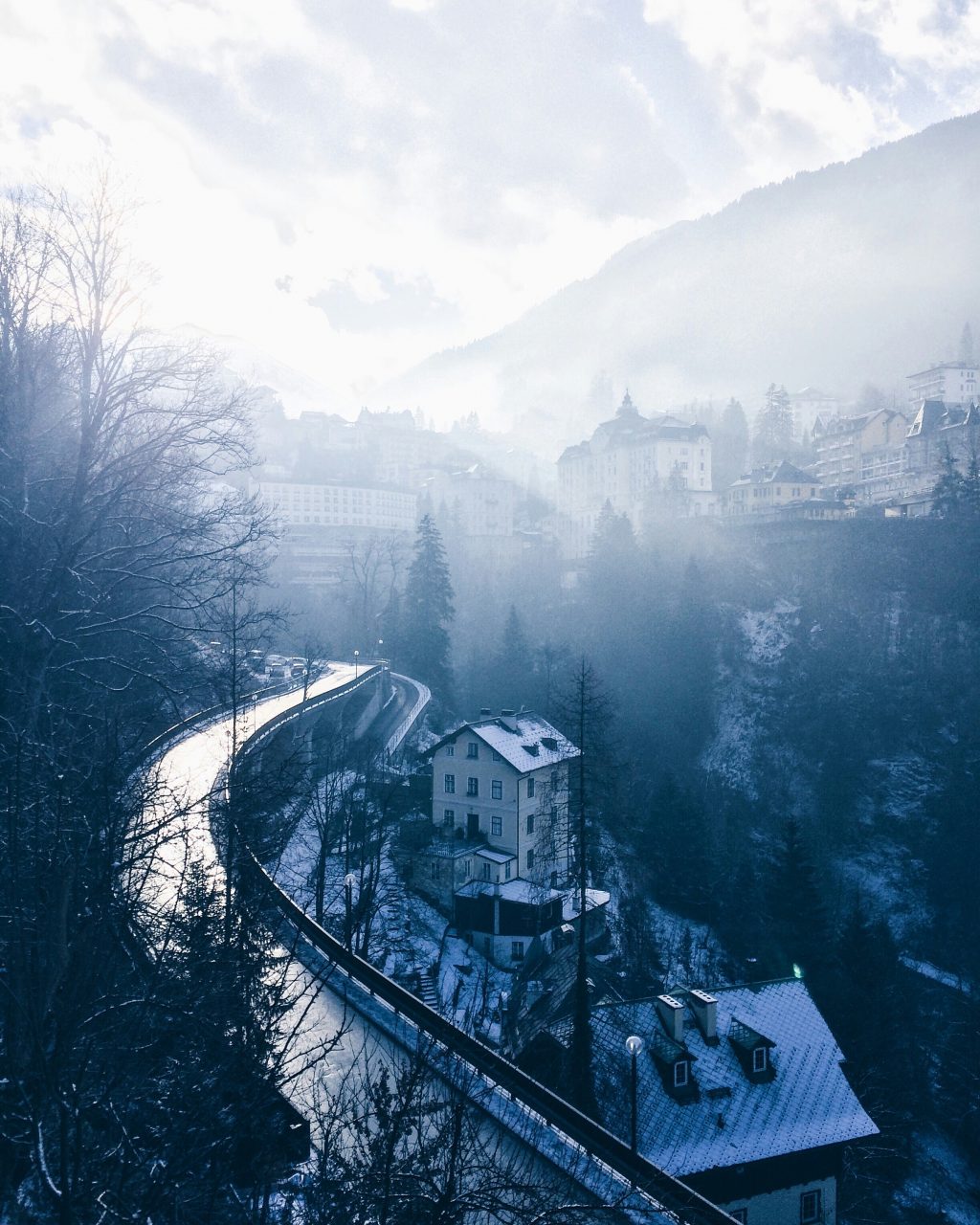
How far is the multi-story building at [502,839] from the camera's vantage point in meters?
29.2

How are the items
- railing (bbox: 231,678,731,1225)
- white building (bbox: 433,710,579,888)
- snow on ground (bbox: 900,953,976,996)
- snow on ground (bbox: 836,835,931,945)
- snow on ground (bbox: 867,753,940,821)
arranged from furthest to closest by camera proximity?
snow on ground (bbox: 867,753,940,821) < snow on ground (bbox: 836,835,931,945) < snow on ground (bbox: 900,953,976,996) < white building (bbox: 433,710,579,888) < railing (bbox: 231,678,731,1225)

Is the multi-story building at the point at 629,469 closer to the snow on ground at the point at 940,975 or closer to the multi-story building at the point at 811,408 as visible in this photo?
the snow on ground at the point at 940,975

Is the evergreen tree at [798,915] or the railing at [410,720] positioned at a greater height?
the railing at [410,720]

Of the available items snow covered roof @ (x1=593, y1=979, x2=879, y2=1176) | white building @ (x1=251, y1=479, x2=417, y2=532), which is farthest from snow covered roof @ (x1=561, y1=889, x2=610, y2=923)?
white building @ (x1=251, y1=479, x2=417, y2=532)

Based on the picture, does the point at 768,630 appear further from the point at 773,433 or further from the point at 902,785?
the point at 773,433

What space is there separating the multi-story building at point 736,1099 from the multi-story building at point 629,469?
67.1 m

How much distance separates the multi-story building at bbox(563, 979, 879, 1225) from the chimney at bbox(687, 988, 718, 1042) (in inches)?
1.0

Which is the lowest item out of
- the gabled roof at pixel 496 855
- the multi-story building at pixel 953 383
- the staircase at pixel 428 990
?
the staircase at pixel 428 990

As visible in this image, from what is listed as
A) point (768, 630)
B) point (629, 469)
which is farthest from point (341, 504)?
point (768, 630)

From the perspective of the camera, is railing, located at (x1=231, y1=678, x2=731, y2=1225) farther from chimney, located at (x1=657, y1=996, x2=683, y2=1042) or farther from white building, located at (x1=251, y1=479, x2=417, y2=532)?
white building, located at (x1=251, y1=479, x2=417, y2=532)

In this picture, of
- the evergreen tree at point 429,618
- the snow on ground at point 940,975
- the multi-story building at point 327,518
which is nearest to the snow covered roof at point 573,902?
the snow on ground at point 940,975

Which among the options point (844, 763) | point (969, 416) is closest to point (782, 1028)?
point (844, 763)

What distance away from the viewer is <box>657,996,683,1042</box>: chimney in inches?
688

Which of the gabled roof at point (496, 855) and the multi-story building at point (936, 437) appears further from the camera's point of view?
the multi-story building at point (936, 437)
